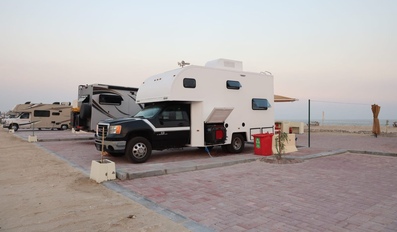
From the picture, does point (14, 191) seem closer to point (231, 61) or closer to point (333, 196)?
point (333, 196)

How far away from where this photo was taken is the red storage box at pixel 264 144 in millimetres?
10047

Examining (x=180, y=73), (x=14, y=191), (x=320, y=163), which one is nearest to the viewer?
(x=14, y=191)

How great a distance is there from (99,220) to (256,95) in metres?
8.62

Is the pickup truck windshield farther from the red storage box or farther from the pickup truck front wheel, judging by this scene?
the red storage box

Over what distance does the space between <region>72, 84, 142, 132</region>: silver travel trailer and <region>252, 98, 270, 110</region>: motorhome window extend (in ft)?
24.8

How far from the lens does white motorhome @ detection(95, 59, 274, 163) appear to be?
8578 mm

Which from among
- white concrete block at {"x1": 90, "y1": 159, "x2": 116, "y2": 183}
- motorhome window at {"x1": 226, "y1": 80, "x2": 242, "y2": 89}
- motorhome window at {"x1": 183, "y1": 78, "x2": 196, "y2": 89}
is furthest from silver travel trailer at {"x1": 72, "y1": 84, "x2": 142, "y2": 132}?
white concrete block at {"x1": 90, "y1": 159, "x2": 116, "y2": 183}

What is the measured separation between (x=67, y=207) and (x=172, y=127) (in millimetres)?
5070

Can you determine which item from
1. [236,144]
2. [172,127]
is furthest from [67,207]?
[236,144]

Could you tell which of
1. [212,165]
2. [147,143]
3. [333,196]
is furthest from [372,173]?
[147,143]

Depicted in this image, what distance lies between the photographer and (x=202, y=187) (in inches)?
225

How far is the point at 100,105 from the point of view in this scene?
14703 mm

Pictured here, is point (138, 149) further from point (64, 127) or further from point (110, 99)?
point (64, 127)

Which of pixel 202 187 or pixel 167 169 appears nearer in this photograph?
pixel 202 187
